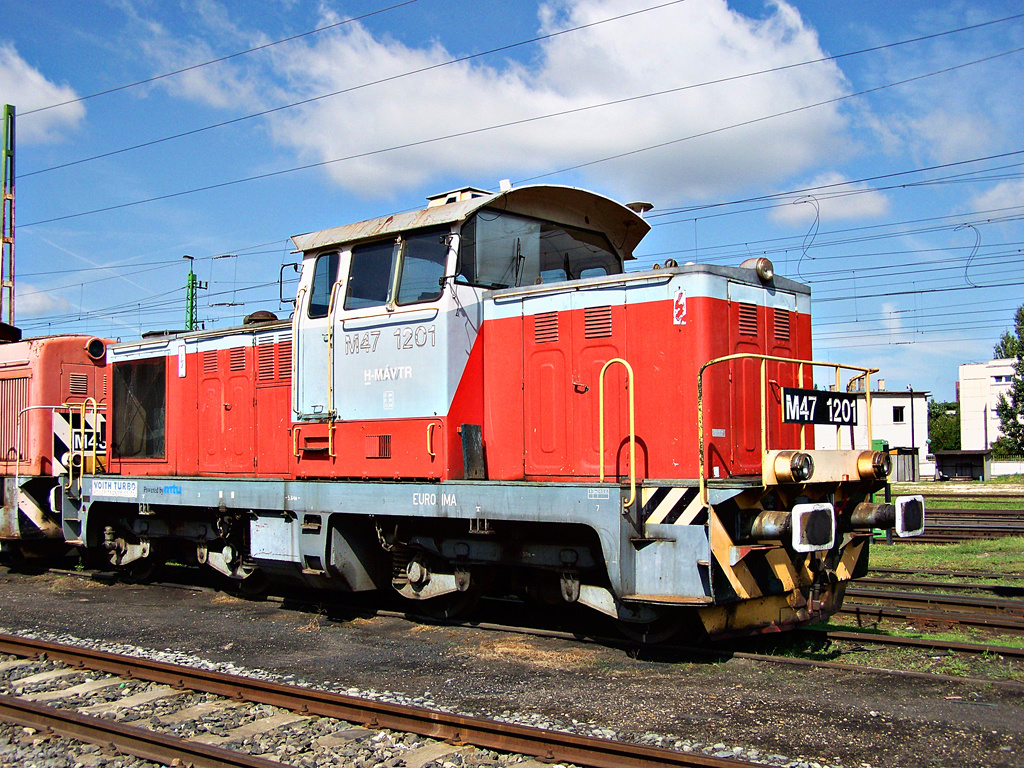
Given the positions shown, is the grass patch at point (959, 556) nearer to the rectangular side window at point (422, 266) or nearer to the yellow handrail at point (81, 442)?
the rectangular side window at point (422, 266)

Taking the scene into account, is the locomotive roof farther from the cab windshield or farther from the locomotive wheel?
the locomotive wheel

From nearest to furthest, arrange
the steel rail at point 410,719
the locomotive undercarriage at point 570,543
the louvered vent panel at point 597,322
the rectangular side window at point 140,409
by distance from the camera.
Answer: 1. the steel rail at point 410,719
2. the locomotive undercarriage at point 570,543
3. the louvered vent panel at point 597,322
4. the rectangular side window at point 140,409

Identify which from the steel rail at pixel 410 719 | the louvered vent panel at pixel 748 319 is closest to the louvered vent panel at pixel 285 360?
the steel rail at pixel 410 719

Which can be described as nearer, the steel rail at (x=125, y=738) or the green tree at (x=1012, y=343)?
the steel rail at (x=125, y=738)

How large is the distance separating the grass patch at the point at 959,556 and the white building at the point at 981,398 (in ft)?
159

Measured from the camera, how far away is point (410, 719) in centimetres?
485

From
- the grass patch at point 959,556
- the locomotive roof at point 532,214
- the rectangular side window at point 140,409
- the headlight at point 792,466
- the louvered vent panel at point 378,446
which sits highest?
the locomotive roof at point 532,214

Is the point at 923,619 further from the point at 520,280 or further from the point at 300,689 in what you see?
the point at 300,689

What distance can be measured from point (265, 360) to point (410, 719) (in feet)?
16.1

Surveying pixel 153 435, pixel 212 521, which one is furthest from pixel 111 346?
pixel 212 521

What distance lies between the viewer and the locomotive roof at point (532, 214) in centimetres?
707

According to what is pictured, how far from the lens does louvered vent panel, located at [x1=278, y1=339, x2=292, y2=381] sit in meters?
8.55

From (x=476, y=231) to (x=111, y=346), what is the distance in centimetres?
614

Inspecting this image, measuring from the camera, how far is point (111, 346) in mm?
10859
